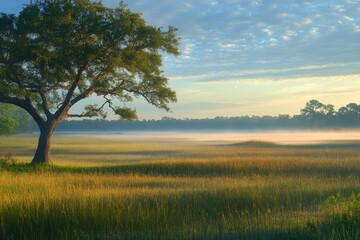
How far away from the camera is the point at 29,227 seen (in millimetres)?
11586

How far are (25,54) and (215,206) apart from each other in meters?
21.1

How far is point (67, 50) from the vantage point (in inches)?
1251

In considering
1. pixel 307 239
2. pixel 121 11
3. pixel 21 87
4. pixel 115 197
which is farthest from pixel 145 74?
pixel 307 239

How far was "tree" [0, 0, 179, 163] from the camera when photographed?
103 ft

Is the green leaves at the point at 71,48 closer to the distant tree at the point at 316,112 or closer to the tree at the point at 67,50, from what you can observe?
the tree at the point at 67,50

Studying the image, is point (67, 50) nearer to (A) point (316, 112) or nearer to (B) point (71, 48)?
(B) point (71, 48)

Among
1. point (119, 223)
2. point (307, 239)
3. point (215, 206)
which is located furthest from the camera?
point (215, 206)

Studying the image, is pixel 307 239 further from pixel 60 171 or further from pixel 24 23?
pixel 24 23

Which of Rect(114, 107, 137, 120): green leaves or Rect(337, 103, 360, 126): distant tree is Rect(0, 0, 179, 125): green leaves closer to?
Rect(114, 107, 137, 120): green leaves

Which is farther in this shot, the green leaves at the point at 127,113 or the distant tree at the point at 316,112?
the distant tree at the point at 316,112

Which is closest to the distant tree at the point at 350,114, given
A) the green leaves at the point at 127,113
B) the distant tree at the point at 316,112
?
the distant tree at the point at 316,112

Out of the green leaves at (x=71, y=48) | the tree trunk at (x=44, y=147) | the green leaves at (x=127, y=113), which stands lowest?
the tree trunk at (x=44, y=147)

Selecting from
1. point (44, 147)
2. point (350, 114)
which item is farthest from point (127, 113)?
point (350, 114)

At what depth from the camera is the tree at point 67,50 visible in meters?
31.3
